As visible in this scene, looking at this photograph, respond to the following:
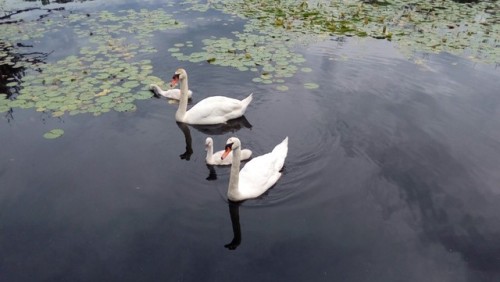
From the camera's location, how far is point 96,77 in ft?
33.5

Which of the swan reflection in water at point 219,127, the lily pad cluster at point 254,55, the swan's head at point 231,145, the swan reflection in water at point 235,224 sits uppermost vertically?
the swan's head at point 231,145

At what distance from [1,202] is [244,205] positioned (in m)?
3.95

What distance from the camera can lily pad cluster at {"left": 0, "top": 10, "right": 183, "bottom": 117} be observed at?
8.95 m

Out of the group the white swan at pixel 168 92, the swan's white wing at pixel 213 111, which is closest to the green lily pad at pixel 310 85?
the swan's white wing at pixel 213 111

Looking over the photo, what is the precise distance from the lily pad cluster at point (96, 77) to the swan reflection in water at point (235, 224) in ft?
13.9

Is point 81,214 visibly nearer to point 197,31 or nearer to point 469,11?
point 197,31

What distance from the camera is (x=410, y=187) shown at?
260 inches

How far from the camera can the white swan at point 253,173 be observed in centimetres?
596

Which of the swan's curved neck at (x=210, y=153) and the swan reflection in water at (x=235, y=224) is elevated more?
the swan's curved neck at (x=210, y=153)

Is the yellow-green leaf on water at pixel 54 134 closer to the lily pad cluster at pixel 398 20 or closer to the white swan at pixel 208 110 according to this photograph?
the white swan at pixel 208 110

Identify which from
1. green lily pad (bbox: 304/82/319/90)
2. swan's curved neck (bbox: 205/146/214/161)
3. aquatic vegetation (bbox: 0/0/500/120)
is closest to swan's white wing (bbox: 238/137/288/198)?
swan's curved neck (bbox: 205/146/214/161)

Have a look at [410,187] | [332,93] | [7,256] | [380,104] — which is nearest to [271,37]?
[332,93]

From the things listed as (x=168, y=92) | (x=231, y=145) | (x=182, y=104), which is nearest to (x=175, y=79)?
(x=182, y=104)

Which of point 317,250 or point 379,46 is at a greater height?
point 379,46
